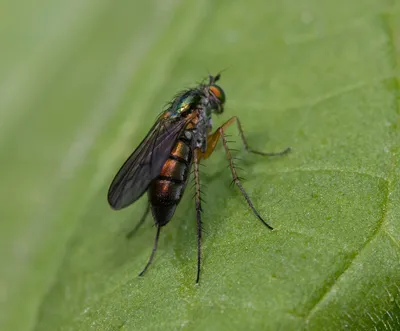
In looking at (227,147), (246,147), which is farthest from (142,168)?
(246,147)

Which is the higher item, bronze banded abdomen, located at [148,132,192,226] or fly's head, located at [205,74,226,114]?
fly's head, located at [205,74,226,114]

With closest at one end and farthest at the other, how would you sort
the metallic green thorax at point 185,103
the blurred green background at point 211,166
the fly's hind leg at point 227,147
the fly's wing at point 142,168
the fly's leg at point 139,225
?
the blurred green background at point 211,166 → the fly's wing at point 142,168 → the fly's hind leg at point 227,147 → the fly's leg at point 139,225 → the metallic green thorax at point 185,103

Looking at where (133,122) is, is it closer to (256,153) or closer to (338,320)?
(256,153)

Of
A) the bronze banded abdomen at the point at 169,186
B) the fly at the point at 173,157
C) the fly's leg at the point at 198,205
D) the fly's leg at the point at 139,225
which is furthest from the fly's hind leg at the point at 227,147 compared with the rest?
the fly's leg at the point at 139,225

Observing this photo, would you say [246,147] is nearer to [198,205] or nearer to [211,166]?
[211,166]

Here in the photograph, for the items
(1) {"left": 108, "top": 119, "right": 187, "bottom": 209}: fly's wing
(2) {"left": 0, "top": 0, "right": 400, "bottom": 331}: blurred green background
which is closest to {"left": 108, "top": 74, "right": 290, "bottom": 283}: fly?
(1) {"left": 108, "top": 119, "right": 187, "bottom": 209}: fly's wing

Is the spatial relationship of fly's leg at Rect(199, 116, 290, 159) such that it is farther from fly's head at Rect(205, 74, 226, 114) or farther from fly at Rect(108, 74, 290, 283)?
fly's head at Rect(205, 74, 226, 114)

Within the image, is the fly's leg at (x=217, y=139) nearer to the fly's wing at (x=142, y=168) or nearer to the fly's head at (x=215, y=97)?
the fly's head at (x=215, y=97)
